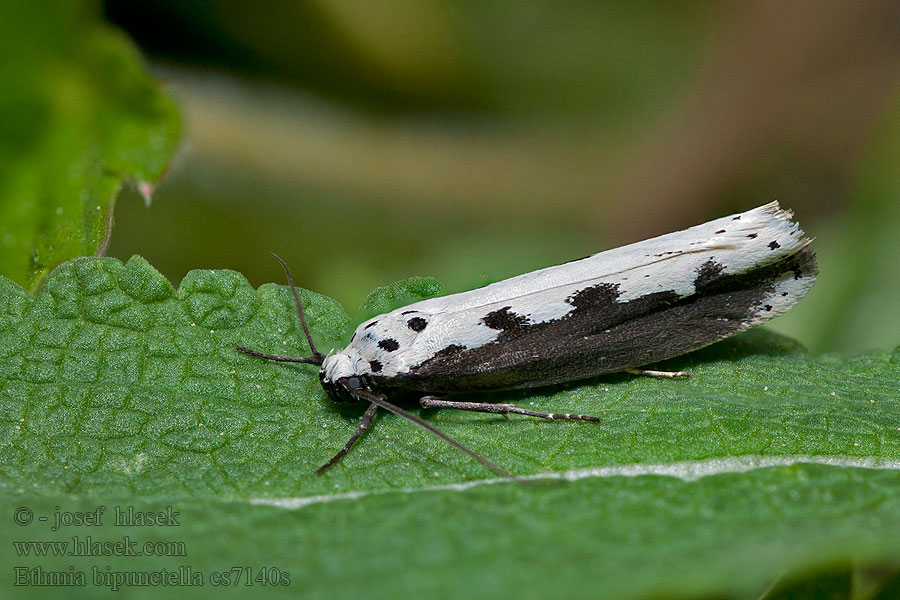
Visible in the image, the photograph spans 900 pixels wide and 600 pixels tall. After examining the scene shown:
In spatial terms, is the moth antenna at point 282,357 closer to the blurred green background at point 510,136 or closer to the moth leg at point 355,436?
the moth leg at point 355,436

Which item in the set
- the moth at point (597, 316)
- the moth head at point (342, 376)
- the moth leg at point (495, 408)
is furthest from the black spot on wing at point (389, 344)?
the moth leg at point (495, 408)

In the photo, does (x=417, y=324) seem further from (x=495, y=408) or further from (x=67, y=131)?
(x=67, y=131)

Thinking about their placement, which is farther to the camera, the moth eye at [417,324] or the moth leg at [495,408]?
the moth eye at [417,324]

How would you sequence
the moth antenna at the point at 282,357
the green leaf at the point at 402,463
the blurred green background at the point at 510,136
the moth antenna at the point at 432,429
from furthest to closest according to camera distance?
the blurred green background at the point at 510,136 → the moth antenna at the point at 282,357 → the moth antenna at the point at 432,429 → the green leaf at the point at 402,463

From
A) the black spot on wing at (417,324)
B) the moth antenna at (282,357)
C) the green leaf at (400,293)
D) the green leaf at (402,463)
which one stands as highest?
the green leaf at (400,293)

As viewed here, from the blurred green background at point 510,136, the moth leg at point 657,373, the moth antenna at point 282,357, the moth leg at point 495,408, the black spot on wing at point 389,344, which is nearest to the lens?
the moth leg at point 495,408

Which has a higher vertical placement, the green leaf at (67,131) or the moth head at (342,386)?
the green leaf at (67,131)

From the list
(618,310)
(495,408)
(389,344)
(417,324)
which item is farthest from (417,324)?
(618,310)
